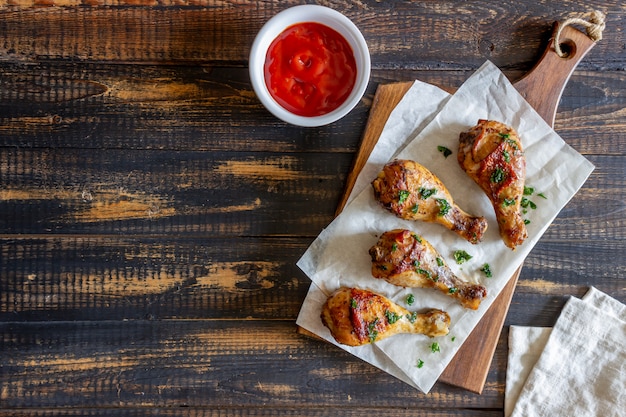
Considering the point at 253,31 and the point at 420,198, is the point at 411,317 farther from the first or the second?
the point at 253,31

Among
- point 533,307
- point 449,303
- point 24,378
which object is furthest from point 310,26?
point 24,378

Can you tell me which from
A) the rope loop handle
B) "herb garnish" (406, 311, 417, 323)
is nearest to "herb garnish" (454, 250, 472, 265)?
"herb garnish" (406, 311, 417, 323)

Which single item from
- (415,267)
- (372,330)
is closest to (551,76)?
(415,267)

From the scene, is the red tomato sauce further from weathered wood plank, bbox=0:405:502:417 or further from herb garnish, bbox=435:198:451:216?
weathered wood plank, bbox=0:405:502:417

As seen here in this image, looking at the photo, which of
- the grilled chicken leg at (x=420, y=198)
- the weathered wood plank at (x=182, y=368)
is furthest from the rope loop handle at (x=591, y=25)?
the weathered wood plank at (x=182, y=368)

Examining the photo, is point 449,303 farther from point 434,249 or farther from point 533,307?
point 533,307

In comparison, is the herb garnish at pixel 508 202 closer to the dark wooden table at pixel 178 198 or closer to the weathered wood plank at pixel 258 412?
the dark wooden table at pixel 178 198
